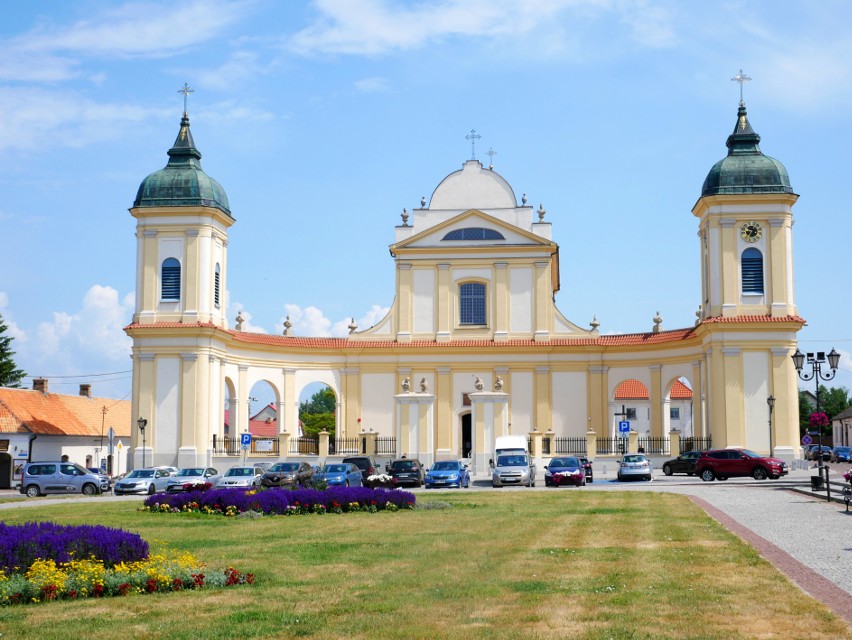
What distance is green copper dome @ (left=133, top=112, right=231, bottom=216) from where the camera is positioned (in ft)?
173

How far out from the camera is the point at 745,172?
52.1 meters

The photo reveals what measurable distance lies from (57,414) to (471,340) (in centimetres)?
2419

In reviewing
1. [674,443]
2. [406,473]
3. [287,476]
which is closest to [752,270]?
[674,443]

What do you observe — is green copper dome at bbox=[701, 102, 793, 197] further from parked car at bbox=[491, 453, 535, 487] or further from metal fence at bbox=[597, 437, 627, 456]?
parked car at bbox=[491, 453, 535, 487]

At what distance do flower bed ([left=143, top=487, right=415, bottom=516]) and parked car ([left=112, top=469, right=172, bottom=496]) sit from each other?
13.3m

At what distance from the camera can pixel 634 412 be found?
97.0m

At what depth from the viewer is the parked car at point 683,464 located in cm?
4847

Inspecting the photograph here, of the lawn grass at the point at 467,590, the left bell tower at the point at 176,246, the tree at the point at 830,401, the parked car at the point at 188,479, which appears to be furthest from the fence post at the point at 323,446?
the tree at the point at 830,401

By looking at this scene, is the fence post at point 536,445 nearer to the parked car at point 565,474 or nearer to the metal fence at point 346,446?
the metal fence at point 346,446

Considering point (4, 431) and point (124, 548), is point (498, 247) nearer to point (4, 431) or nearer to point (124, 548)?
point (4, 431)

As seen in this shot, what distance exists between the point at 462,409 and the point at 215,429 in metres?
13.7

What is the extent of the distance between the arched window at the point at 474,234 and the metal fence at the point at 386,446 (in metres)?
12.1

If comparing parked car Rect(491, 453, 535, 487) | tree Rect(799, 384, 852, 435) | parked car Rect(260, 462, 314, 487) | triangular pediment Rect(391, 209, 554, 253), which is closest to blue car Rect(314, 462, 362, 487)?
parked car Rect(260, 462, 314, 487)

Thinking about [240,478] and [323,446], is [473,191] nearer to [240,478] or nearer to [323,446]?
[323,446]
